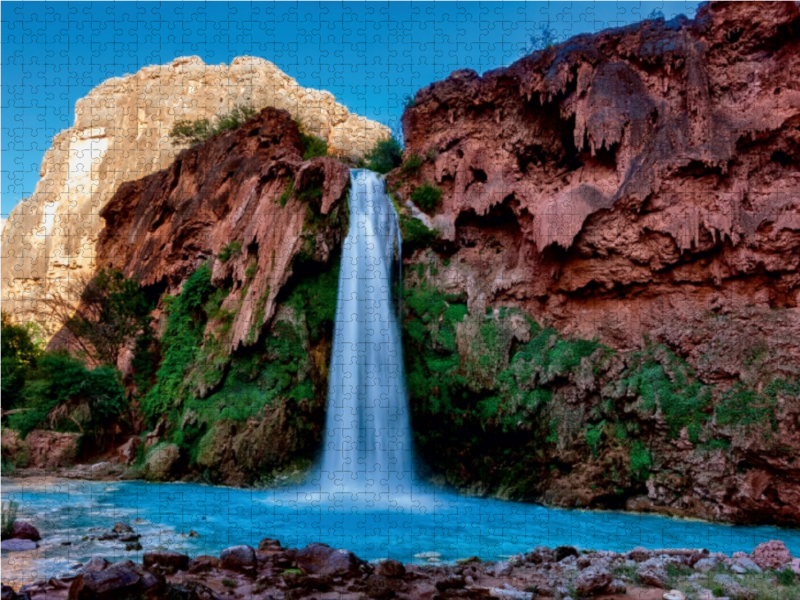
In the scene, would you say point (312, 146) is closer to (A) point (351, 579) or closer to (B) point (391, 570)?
(B) point (391, 570)

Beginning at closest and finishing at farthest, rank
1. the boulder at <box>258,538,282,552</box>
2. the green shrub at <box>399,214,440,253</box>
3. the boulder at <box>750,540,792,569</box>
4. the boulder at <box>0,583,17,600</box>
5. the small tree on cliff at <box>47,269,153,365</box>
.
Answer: the boulder at <box>0,583,17,600</box>
the boulder at <box>750,540,792,569</box>
the boulder at <box>258,538,282,552</box>
the green shrub at <box>399,214,440,253</box>
the small tree on cliff at <box>47,269,153,365</box>

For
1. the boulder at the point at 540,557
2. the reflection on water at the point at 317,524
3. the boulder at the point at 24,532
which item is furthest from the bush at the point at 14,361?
the boulder at the point at 540,557

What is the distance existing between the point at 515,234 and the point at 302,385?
7.58m

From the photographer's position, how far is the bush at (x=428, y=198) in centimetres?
1966

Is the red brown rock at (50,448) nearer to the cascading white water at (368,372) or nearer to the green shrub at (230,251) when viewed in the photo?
the green shrub at (230,251)

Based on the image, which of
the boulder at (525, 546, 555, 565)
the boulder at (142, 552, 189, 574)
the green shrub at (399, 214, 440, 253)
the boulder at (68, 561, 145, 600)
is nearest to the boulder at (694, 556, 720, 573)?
the boulder at (525, 546, 555, 565)

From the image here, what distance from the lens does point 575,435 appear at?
568 inches

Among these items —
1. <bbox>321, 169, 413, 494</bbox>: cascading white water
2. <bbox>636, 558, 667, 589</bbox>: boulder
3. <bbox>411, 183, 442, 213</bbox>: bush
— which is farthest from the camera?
<bbox>411, 183, 442, 213</bbox>: bush

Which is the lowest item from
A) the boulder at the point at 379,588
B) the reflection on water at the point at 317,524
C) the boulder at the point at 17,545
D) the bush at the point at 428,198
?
the reflection on water at the point at 317,524

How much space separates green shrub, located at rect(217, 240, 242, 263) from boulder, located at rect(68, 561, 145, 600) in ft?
50.3

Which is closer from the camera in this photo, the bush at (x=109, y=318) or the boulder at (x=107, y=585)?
the boulder at (x=107, y=585)

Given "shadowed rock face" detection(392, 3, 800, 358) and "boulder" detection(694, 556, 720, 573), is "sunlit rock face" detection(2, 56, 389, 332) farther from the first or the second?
"boulder" detection(694, 556, 720, 573)

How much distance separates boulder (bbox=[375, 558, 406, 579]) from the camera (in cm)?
585

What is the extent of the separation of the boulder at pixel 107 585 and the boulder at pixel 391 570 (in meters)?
2.24
